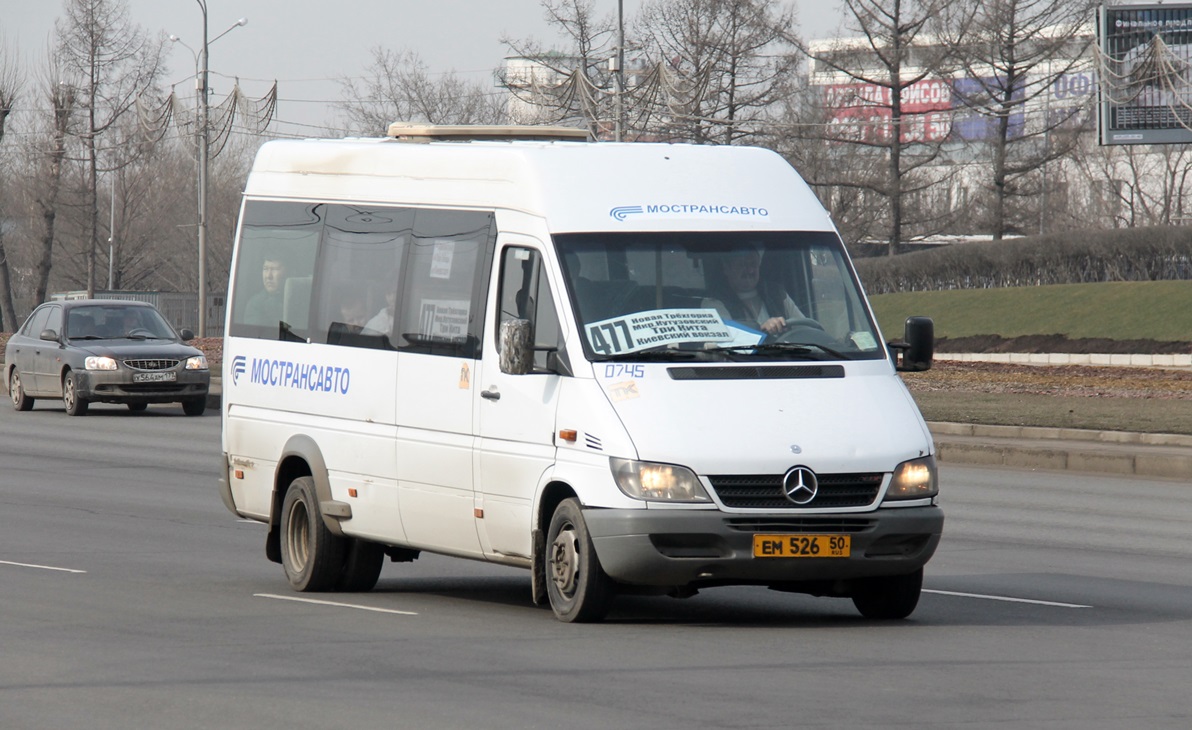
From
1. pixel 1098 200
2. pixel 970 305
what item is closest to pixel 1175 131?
pixel 970 305

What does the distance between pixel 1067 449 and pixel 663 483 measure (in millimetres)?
13548

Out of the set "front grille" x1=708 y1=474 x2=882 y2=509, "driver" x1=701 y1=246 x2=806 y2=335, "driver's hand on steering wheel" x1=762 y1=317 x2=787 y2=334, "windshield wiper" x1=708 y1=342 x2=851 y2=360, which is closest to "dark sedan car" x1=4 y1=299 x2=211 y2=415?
"driver" x1=701 y1=246 x2=806 y2=335

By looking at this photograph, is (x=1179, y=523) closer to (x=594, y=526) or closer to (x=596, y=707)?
(x=594, y=526)

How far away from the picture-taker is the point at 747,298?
913 cm

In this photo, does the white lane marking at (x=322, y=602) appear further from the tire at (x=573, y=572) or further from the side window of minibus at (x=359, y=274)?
the side window of minibus at (x=359, y=274)

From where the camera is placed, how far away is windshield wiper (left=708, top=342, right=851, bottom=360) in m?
8.89

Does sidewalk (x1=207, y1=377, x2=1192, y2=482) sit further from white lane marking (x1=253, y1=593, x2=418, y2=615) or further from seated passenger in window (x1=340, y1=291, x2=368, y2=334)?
white lane marking (x1=253, y1=593, x2=418, y2=615)

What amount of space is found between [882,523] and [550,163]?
2533mm

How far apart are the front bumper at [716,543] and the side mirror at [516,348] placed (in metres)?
0.87

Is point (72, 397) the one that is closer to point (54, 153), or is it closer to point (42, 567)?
point (42, 567)

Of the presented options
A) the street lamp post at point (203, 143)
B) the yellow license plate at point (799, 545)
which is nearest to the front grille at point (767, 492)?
the yellow license plate at point (799, 545)

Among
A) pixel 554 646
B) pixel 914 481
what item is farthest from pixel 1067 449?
pixel 554 646

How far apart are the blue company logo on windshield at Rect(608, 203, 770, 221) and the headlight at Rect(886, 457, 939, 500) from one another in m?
1.62

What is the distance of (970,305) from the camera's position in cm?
5162
